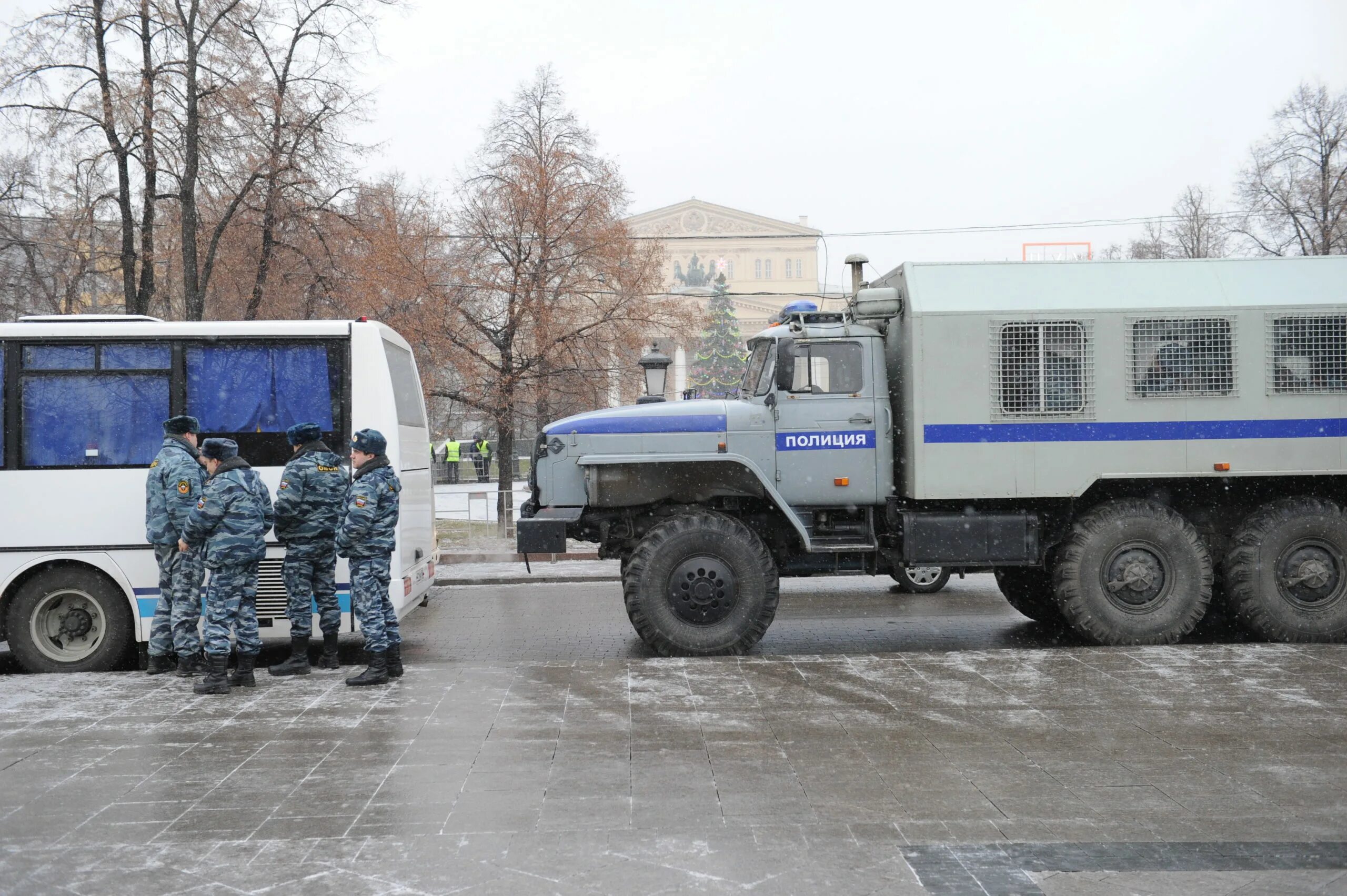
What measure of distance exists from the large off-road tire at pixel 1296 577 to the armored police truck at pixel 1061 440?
0.02 m

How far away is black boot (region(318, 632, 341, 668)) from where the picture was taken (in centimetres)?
921

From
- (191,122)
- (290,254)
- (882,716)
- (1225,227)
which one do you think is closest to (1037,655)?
(882,716)

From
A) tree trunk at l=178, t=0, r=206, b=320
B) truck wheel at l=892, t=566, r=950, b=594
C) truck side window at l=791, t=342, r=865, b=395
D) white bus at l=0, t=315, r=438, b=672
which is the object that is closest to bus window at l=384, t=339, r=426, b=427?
→ white bus at l=0, t=315, r=438, b=672

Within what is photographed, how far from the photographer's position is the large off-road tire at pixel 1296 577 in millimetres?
10016

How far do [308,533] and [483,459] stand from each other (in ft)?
119

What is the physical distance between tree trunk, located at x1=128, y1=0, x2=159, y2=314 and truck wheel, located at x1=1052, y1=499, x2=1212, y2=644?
17.0m

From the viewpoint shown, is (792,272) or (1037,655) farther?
(792,272)

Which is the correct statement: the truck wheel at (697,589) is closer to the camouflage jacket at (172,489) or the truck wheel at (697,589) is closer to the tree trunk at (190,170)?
the camouflage jacket at (172,489)

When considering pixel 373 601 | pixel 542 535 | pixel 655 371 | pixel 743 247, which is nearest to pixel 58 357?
pixel 373 601

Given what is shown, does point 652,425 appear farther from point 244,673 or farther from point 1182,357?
point 1182,357

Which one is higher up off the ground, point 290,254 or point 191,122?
point 191,122

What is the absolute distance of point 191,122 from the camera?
66.0 feet

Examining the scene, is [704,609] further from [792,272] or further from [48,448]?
[792,272]

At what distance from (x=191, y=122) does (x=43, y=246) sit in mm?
7650
